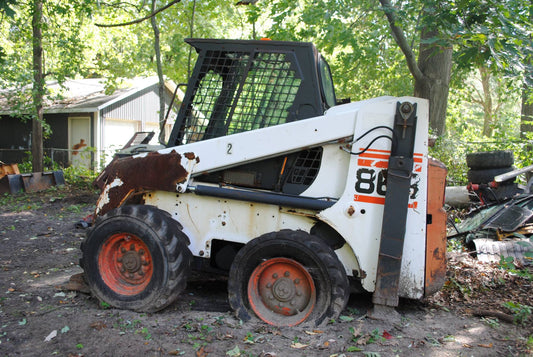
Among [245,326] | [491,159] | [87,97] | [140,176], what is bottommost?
[245,326]

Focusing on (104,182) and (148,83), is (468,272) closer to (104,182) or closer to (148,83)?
(104,182)

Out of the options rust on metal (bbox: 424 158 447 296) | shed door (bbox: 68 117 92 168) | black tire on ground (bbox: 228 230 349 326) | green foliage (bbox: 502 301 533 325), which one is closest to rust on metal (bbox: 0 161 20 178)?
shed door (bbox: 68 117 92 168)

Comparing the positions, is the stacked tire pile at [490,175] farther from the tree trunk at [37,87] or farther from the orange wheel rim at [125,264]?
the tree trunk at [37,87]

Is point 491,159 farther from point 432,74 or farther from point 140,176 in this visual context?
point 140,176

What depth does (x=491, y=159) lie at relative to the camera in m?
8.13

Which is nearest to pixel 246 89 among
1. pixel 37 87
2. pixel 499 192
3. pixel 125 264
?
pixel 125 264

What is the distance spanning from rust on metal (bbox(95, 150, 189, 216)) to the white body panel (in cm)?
10

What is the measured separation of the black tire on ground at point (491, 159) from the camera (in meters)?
8.07

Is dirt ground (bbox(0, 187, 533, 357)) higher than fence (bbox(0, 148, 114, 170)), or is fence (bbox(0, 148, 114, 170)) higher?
fence (bbox(0, 148, 114, 170))

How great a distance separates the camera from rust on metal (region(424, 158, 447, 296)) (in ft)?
13.7

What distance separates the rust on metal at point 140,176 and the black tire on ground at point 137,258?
0.71ft

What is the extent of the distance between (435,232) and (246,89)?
2.16 metres

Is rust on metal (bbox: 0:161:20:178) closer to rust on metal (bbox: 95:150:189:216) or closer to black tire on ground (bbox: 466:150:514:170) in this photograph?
rust on metal (bbox: 95:150:189:216)

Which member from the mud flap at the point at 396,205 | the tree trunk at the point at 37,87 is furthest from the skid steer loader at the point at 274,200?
the tree trunk at the point at 37,87
